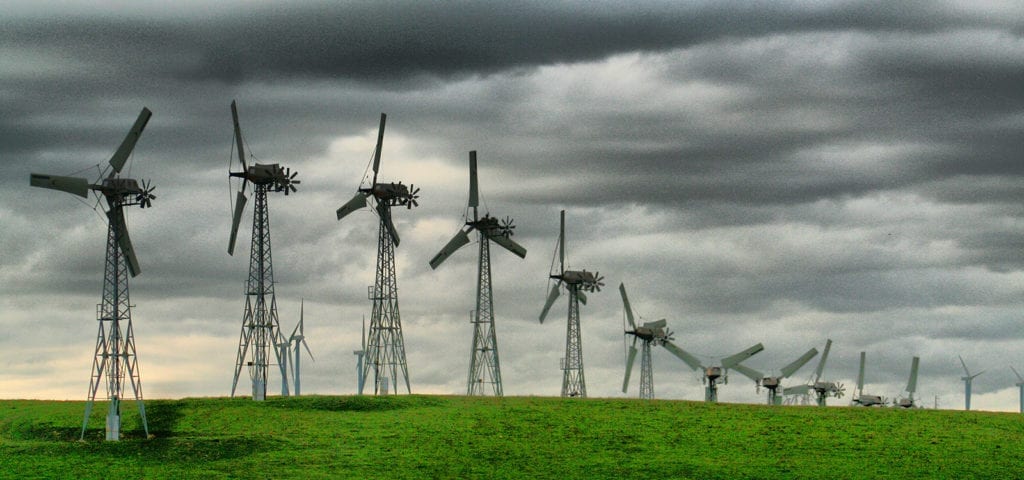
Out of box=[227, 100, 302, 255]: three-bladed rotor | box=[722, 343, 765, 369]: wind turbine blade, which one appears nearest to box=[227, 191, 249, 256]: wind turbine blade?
box=[227, 100, 302, 255]: three-bladed rotor

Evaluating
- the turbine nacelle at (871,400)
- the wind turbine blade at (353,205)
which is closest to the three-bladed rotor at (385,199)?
the wind turbine blade at (353,205)

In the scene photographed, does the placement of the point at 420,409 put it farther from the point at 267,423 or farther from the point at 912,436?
the point at 912,436

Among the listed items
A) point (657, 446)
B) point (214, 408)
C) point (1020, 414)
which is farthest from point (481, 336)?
point (1020, 414)

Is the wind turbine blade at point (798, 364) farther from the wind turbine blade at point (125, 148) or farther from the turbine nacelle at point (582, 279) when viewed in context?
the wind turbine blade at point (125, 148)

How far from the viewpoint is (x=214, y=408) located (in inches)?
4875

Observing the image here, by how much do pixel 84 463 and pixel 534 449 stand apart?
32510 mm

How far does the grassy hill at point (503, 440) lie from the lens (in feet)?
320

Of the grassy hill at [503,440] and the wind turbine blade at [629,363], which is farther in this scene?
the wind turbine blade at [629,363]

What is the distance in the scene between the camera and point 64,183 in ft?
362

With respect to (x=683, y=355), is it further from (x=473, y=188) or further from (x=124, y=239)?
(x=124, y=239)

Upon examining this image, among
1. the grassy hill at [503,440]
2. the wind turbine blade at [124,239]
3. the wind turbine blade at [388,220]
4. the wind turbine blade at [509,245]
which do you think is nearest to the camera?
the grassy hill at [503,440]

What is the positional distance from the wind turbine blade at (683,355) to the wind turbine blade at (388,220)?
181 ft

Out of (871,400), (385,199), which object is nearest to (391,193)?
(385,199)

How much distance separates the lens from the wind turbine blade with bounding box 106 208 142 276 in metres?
110
